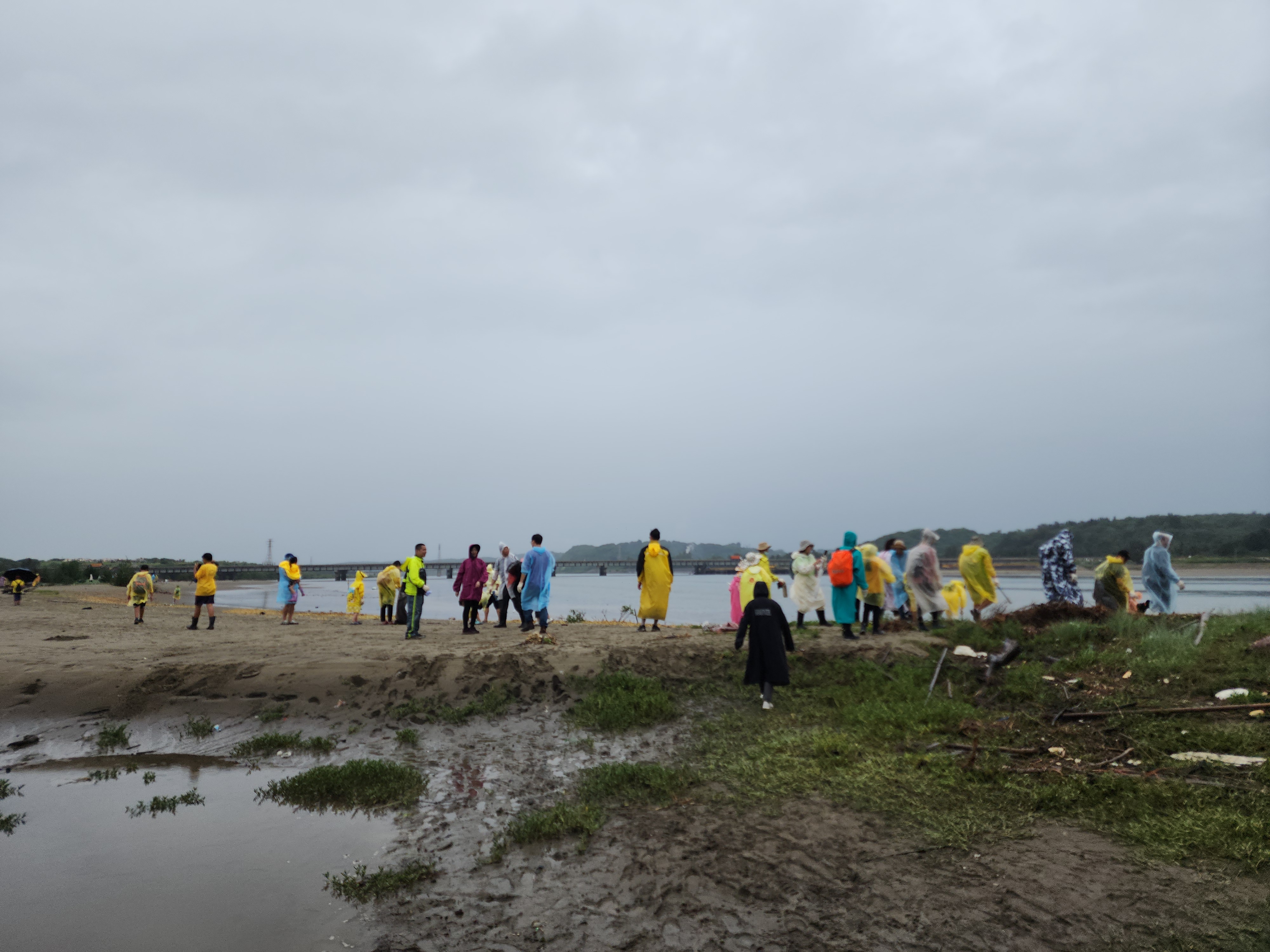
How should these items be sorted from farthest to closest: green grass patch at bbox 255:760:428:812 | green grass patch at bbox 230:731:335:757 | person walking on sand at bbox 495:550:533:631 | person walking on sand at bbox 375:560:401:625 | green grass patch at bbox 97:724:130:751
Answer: person walking on sand at bbox 375:560:401:625
person walking on sand at bbox 495:550:533:631
green grass patch at bbox 97:724:130:751
green grass patch at bbox 230:731:335:757
green grass patch at bbox 255:760:428:812

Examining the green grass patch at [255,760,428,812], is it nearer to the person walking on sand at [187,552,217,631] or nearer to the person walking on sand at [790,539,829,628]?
the person walking on sand at [790,539,829,628]

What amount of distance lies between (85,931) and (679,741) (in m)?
5.70

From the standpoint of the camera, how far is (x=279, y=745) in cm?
838

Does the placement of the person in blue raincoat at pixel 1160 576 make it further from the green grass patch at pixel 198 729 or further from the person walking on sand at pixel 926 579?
the green grass patch at pixel 198 729

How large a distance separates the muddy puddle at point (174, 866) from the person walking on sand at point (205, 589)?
9.50m

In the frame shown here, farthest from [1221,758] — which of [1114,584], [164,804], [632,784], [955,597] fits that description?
[164,804]

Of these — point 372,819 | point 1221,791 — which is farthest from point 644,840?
point 1221,791

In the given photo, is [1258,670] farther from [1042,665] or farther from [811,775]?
[811,775]

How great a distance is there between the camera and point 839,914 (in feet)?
14.3

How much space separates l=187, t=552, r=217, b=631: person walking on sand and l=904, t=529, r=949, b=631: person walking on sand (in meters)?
16.0

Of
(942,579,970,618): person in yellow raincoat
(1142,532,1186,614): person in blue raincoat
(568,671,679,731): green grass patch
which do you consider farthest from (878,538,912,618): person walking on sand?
(568,671,679,731): green grass patch

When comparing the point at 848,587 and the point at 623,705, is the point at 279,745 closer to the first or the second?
the point at 623,705

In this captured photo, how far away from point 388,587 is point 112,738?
1094 cm

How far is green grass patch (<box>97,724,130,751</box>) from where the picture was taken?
8.52 meters
